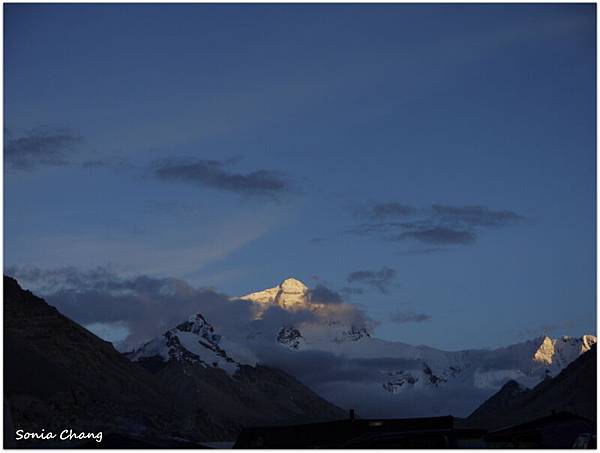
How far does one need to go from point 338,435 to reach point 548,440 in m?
26.2

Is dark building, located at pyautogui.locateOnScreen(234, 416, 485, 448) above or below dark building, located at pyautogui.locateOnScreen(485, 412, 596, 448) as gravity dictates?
above

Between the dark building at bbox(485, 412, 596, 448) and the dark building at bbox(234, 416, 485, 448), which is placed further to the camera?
the dark building at bbox(234, 416, 485, 448)

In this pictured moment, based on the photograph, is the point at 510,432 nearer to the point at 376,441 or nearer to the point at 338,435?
the point at 376,441

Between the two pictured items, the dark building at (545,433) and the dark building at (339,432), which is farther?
the dark building at (339,432)

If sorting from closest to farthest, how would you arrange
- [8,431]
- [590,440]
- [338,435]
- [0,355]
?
[8,431] → [0,355] → [590,440] → [338,435]

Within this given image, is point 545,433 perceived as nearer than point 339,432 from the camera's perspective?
Yes

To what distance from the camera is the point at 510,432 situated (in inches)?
3383

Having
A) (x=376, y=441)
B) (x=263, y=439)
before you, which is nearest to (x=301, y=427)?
(x=263, y=439)

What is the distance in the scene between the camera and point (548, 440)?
89.7 meters

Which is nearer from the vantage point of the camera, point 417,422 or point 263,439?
point 417,422

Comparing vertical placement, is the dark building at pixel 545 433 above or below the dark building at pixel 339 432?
below

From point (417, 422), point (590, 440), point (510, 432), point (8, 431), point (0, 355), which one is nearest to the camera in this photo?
point (8, 431)

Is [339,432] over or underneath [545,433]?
over

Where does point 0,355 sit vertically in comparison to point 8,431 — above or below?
above
